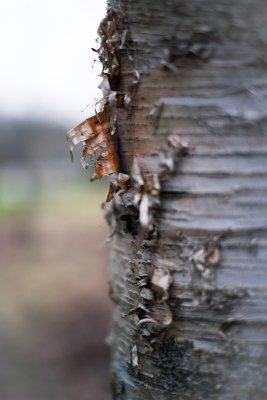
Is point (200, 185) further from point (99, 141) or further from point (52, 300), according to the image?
point (52, 300)

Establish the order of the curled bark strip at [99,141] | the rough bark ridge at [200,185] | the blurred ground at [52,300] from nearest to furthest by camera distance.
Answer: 1. the rough bark ridge at [200,185]
2. the curled bark strip at [99,141]
3. the blurred ground at [52,300]

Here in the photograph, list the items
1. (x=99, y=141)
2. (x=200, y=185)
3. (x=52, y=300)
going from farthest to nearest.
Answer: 1. (x=52, y=300)
2. (x=99, y=141)
3. (x=200, y=185)

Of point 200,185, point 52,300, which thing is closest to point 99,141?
point 200,185

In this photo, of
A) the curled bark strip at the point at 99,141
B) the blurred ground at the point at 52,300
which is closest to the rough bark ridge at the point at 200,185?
the curled bark strip at the point at 99,141

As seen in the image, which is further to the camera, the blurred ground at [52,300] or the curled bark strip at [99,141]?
the blurred ground at [52,300]

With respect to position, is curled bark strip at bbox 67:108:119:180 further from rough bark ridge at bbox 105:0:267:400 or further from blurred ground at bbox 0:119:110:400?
blurred ground at bbox 0:119:110:400

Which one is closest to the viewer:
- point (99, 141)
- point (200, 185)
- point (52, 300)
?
point (200, 185)

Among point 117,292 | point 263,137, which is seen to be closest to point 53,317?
point 117,292

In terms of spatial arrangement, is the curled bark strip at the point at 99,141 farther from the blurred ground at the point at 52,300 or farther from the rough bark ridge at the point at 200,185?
the blurred ground at the point at 52,300
